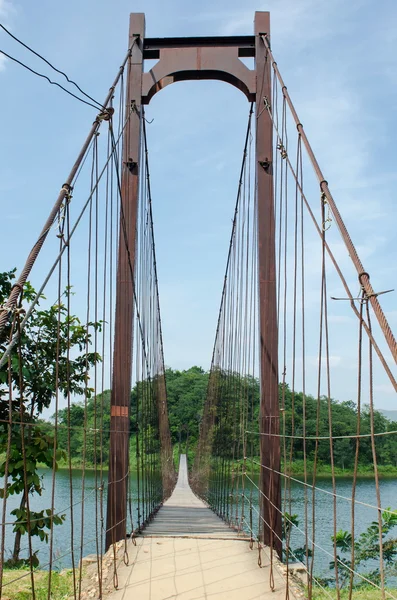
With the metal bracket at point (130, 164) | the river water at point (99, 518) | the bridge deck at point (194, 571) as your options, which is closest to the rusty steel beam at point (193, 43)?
the metal bracket at point (130, 164)

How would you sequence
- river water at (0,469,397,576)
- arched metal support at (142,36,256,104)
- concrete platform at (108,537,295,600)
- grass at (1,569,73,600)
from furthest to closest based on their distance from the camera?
1. river water at (0,469,397,576)
2. arched metal support at (142,36,256,104)
3. grass at (1,569,73,600)
4. concrete platform at (108,537,295,600)

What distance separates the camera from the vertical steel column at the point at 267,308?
316cm

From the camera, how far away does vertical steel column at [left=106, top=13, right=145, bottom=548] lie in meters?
3.24

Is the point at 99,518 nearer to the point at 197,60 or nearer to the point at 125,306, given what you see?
the point at 125,306

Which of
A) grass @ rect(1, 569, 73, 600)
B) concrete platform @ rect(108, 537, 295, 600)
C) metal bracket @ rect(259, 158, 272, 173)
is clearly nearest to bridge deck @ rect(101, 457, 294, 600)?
concrete platform @ rect(108, 537, 295, 600)

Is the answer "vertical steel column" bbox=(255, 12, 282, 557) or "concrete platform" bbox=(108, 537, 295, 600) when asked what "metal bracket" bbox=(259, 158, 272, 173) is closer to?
"vertical steel column" bbox=(255, 12, 282, 557)

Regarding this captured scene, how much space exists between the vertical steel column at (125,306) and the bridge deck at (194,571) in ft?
0.80

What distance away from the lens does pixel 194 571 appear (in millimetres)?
2674

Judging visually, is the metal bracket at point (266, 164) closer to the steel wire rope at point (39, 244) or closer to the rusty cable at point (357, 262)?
the rusty cable at point (357, 262)

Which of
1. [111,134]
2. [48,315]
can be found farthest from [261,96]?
[48,315]

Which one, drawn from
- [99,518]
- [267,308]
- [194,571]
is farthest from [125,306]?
[99,518]

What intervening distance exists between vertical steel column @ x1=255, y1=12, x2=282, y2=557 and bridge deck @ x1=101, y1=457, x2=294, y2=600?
0.79 ft

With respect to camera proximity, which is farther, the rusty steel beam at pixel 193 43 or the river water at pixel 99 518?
the river water at pixel 99 518

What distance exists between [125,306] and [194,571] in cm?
152
